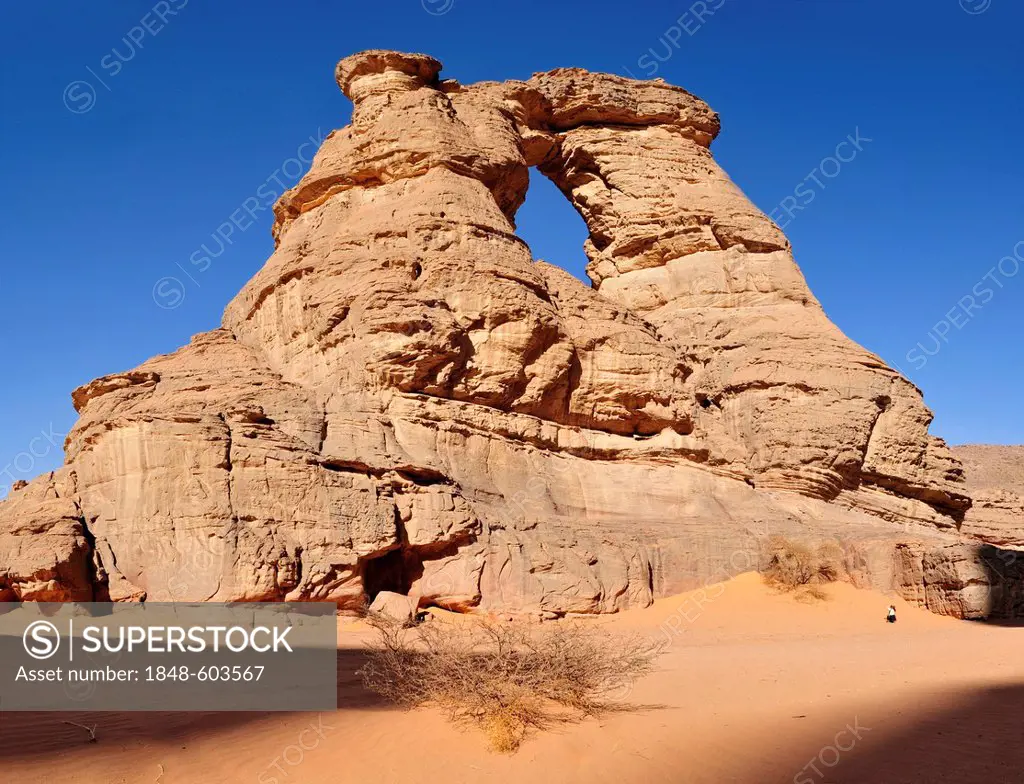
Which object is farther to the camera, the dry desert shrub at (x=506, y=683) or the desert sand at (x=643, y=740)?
the dry desert shrub at (x=506, y=683)

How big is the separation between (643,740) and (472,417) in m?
12.9

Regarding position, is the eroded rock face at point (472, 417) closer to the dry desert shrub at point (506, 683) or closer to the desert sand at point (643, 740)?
the desert sand at point (643, 740)

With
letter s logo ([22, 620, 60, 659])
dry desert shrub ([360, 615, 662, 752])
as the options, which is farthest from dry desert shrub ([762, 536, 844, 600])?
letter s logo ([22, 620, 60, 659])

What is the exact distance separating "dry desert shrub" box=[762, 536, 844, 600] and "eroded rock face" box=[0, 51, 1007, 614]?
0.57 meters

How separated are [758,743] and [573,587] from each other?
30.2 ft

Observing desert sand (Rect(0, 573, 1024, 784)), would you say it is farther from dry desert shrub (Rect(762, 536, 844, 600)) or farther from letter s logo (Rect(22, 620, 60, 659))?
dry desert shrub (Rect(762, 536, 844, 600))

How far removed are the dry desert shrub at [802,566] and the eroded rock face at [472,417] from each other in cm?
57

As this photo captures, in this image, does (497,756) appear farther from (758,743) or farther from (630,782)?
(758,743)

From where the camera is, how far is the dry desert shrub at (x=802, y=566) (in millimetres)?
18156

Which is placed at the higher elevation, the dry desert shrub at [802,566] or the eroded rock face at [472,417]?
the eroded rock face at [472,417]

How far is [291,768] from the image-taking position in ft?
21.5

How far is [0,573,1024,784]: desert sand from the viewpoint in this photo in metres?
6.30

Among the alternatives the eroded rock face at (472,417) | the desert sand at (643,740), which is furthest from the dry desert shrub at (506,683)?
the eroded rock face at (472,417)

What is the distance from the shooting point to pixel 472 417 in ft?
64.9
